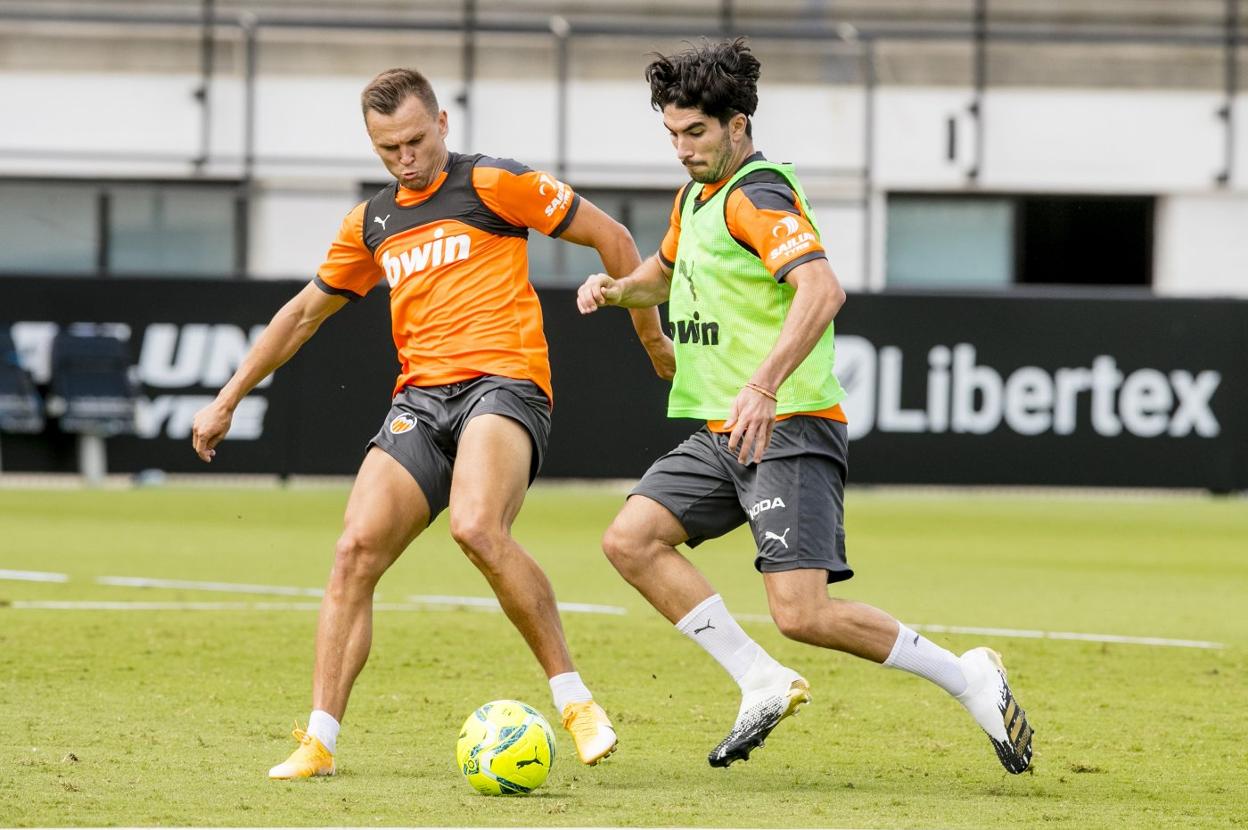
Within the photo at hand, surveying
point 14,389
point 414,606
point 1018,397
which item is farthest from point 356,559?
point 1018,397

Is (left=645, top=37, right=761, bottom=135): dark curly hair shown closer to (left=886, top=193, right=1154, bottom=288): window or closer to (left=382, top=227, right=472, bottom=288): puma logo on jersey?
(left=382, top=227, right=472, bottom=288): puma logo on jersey

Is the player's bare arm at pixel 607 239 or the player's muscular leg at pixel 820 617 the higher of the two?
the player's bare arm at pixel 607 239

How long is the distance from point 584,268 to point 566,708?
20.1m

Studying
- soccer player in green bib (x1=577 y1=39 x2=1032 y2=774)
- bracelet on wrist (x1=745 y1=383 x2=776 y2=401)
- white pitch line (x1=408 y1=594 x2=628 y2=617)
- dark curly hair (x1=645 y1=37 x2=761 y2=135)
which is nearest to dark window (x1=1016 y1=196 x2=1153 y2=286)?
white pitch line (x1=408 y1=594 x2=628 y2=617)

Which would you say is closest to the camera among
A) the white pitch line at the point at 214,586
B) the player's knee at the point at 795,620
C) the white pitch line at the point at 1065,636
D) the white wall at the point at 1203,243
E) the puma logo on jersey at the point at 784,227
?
the puma logo on jersey at the point at 784,227

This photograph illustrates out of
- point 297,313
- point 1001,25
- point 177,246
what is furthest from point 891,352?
point 297,313

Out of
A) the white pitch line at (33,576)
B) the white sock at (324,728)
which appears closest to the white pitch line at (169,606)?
the white pitch line at (33,576)

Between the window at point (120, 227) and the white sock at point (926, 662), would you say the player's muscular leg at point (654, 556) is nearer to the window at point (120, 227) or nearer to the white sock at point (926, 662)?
the white sock at point (926, 662)

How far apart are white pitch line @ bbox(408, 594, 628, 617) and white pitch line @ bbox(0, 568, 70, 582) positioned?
2310 mm

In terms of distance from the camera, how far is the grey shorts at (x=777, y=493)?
632 cm

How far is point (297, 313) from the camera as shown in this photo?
717cm

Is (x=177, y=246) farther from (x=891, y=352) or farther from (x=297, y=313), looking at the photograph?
(x=297, y=313)

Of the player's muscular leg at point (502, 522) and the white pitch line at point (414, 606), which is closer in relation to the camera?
the player's muscular leg at point (502, 522)

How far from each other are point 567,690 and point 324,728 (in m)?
0.79
